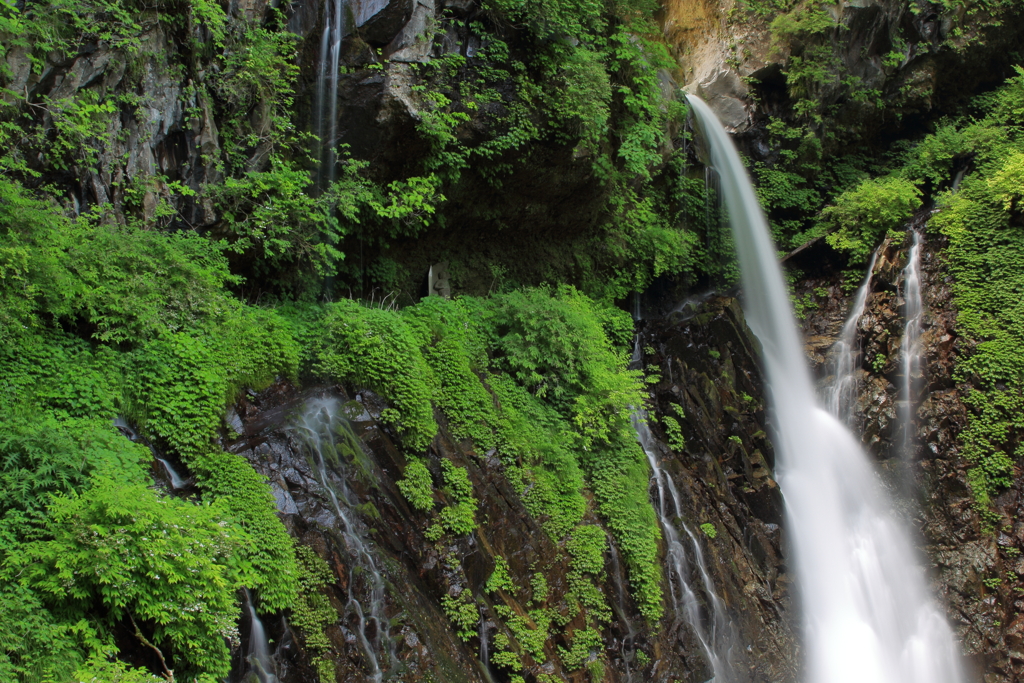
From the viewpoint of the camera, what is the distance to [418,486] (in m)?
7.20

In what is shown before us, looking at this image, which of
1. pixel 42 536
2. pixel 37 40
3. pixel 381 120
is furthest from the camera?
pixel 381 120

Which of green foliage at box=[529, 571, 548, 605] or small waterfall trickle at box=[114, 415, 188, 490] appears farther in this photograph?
green foliage at box=[529, 571, 548, 605]

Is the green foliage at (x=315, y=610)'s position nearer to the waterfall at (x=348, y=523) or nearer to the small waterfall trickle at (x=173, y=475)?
the waterfall at (x=348, y=523)

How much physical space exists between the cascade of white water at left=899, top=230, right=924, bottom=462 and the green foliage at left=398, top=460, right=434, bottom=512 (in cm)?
857

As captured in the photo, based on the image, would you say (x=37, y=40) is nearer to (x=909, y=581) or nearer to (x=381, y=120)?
(x=381, y=120)

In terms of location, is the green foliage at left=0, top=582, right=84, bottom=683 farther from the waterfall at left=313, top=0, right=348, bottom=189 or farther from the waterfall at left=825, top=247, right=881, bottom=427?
the waterfall at left=825, top=247, right=881, bottom=427

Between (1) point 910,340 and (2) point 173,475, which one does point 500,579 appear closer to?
(2) point 173,475

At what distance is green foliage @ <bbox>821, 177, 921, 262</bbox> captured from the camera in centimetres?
1316

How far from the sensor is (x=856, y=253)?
1352 centimetres

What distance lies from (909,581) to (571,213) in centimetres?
826

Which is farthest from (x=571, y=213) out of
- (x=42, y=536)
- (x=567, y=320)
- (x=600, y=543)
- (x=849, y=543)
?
(x=42, y=536)

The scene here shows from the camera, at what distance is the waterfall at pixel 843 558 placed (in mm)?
9359

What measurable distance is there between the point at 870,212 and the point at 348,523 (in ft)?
40.5

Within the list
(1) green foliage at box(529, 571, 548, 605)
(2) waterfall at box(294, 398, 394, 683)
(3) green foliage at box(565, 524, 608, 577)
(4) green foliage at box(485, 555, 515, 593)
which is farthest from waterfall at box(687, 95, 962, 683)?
(2) waterfall at box(294, 398, 394, 683)
